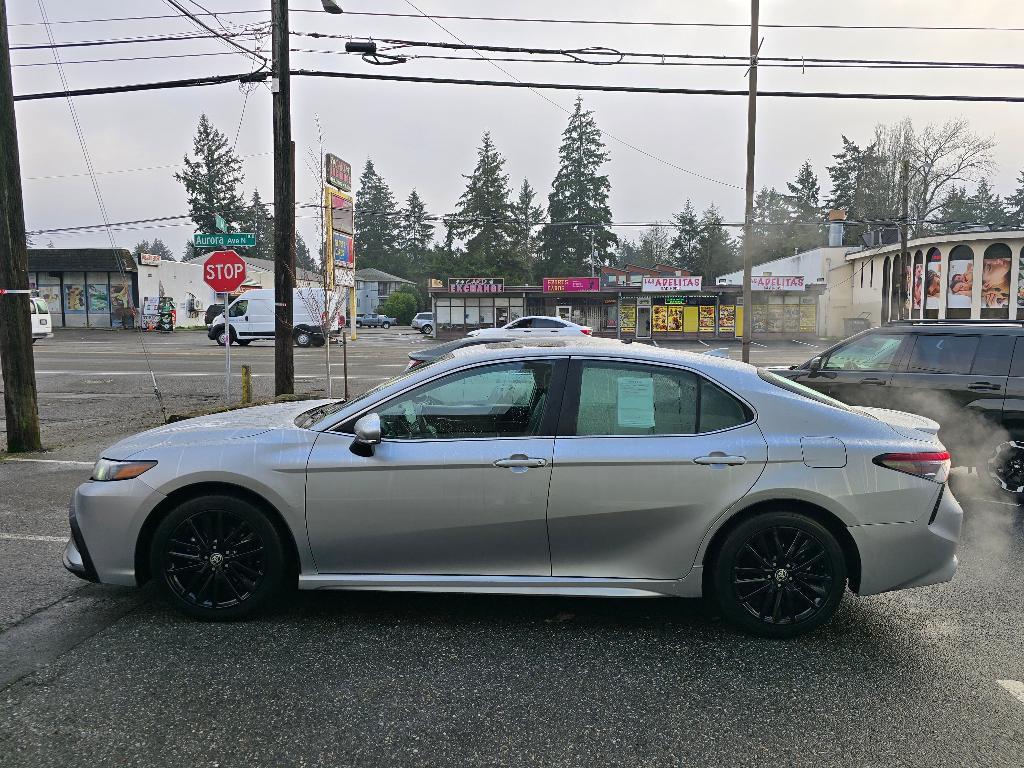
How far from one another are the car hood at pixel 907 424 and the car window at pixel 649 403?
0.87 m

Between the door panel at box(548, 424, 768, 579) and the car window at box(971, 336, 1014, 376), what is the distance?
460cm

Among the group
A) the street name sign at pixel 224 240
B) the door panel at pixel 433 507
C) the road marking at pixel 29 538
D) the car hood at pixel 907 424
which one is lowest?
the road marking at pixel 29 538

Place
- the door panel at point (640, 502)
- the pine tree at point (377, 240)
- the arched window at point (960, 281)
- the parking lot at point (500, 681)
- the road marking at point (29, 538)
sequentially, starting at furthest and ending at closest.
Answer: the pine tree at point (377, 240) → the arched window at point (960, 281) → the road marking at point (29, 538) → the door panel at point (640, 502) → the parking lot at point (500, 681)

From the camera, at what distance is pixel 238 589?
4.07 m

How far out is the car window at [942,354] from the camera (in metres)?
7.35

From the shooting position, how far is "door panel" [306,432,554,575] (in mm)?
3918

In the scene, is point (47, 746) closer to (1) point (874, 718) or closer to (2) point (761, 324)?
(1) point (874, 718)

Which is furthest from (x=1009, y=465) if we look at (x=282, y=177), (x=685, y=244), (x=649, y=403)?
(x=685, y=244)

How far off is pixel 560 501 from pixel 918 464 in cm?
190

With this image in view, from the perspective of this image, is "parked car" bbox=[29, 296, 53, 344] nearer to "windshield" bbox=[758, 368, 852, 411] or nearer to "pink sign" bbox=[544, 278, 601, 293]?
"pink sign" bbox=[544, 278, 601, 293]

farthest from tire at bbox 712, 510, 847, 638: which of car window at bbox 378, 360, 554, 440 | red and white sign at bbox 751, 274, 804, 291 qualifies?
red and white sign at bbox 751, 274, 804, 291

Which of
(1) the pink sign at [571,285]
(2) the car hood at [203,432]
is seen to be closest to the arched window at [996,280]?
(1) the pink sign at [571,285]

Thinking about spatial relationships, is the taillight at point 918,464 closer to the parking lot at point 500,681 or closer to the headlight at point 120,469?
the parking lot at point 500,681

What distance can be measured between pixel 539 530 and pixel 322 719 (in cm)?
138
